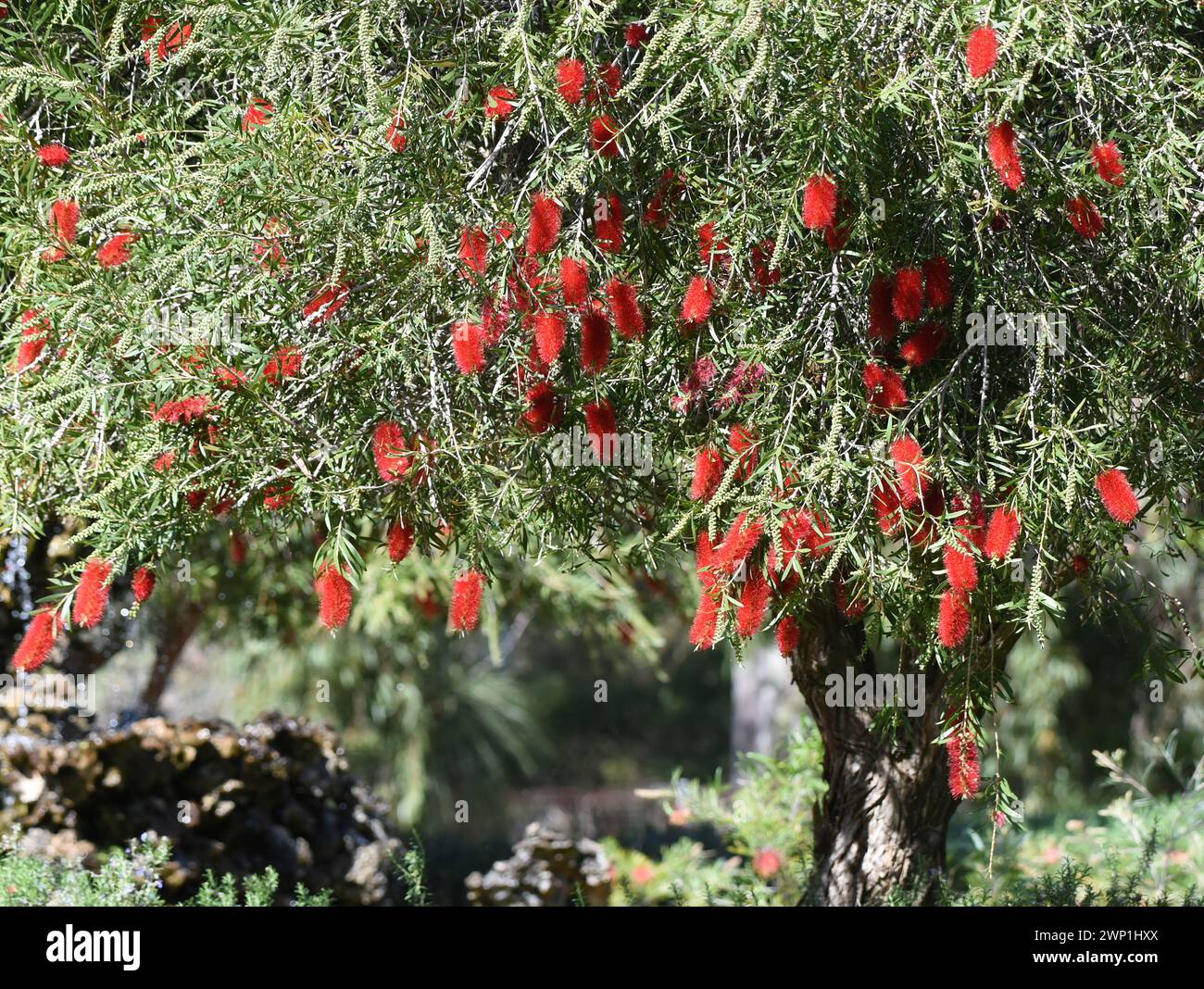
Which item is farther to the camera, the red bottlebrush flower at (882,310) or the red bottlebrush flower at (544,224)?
the red bottlebrush flower at (882,310)

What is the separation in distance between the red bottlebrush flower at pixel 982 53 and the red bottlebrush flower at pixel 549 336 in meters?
0.99

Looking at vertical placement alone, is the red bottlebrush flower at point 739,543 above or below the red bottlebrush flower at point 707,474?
below

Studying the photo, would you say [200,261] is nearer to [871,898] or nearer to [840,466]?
[840,466]

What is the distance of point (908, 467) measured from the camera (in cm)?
285

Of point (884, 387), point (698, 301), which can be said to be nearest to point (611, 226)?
point (698, 301)

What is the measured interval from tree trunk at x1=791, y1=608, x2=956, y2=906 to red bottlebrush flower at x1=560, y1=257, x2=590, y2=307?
1.75m

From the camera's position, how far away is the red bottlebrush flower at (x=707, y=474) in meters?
2.95

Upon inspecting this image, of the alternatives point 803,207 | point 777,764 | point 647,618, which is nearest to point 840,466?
point 803,207

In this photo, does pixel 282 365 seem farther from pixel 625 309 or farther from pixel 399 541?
pixel 625 309

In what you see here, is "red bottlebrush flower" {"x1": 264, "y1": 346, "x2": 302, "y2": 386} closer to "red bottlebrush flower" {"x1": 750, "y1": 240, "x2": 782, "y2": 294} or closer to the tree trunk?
"red bottlebrush flower" {"x1": 750, "y1": 240, "x2": 782, "y2": 294}

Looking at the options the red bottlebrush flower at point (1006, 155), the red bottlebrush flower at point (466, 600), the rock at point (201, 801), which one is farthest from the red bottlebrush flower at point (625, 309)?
the rock at point (201, 801)

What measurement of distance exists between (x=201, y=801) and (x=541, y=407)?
10.1 ft

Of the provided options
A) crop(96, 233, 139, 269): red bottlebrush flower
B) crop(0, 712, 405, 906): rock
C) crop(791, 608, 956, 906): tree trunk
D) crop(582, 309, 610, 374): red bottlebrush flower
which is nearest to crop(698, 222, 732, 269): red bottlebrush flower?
Result: crop(582, 309, 610, 374): red bottlebrush flower

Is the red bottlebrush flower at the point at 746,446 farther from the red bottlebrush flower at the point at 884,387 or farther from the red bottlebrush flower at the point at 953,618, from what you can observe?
the red bottlebrush flower at the point at 953,618
